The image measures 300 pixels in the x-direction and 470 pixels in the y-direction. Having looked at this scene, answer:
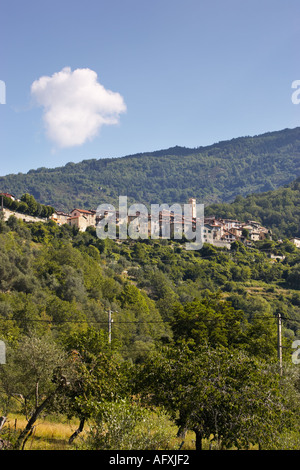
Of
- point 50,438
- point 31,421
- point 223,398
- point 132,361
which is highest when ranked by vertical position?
point 223,398

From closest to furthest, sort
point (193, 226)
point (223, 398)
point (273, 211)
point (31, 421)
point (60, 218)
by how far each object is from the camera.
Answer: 1. point (223, 398)
2. point (31, 421)
3. point (60, 218)
4. point (193, 226)
5. point (273, 211)

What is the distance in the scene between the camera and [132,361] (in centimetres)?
4256

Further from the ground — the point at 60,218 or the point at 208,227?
the point at 60,218

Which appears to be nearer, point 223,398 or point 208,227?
point 223,398

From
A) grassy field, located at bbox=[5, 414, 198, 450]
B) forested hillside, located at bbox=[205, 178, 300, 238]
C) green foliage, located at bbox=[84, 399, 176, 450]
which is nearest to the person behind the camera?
green foliage, located at bbox=[84, 399, 176, 450]

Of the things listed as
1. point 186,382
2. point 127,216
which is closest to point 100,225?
point 127,216

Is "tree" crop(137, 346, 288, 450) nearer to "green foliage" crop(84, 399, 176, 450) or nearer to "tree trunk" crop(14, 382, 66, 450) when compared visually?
"green foliage" crop(84, 399, 176, 450)

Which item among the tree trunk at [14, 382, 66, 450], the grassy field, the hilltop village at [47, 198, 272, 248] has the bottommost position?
the grassy field

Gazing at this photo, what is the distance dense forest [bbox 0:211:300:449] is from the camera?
1402 centimetres

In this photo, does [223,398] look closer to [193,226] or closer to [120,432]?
[120,432]

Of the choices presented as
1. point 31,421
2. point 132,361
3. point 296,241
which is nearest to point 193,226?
point 296,241

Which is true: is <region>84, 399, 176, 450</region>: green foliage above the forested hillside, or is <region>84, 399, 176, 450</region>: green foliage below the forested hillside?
below

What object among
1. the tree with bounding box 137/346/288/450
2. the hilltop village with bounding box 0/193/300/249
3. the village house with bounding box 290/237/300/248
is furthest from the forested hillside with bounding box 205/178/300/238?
the tree with bounding box 137/346/288/450

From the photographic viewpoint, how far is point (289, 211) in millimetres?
175125
